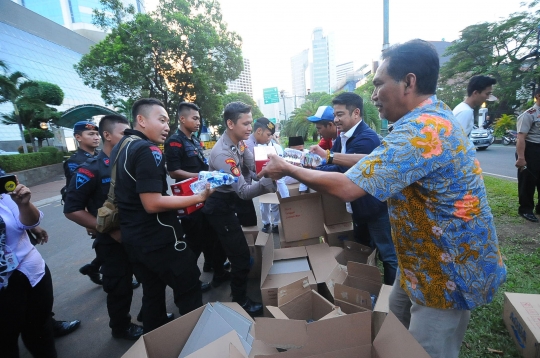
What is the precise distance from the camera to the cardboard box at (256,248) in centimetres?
289

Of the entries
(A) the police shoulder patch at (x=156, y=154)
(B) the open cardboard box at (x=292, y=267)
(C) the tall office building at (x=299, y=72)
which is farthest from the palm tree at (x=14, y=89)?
(C) the tall office building at (x=299, y=72)

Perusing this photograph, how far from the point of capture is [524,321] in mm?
1644

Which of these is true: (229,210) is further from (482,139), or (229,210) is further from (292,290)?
(482,139)

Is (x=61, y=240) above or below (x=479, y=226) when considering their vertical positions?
below

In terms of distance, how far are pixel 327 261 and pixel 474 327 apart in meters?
1.13

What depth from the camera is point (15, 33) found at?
2219 centimetres

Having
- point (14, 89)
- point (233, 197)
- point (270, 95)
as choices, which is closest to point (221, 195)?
point (233, 197)

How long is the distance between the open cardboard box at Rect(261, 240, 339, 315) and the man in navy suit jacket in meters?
0.44

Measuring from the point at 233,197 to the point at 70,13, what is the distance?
6029cm

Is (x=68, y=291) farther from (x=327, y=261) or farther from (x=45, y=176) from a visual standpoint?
(x=45, y=176)

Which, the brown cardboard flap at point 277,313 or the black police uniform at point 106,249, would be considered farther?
the black police uniform at point 106,249

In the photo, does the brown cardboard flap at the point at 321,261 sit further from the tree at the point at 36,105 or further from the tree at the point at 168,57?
the tree at the point at 36,105

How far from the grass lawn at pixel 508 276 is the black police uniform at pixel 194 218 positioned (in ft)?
7.68

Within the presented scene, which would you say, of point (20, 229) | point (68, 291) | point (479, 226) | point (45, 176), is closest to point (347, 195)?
point (479, 226)
